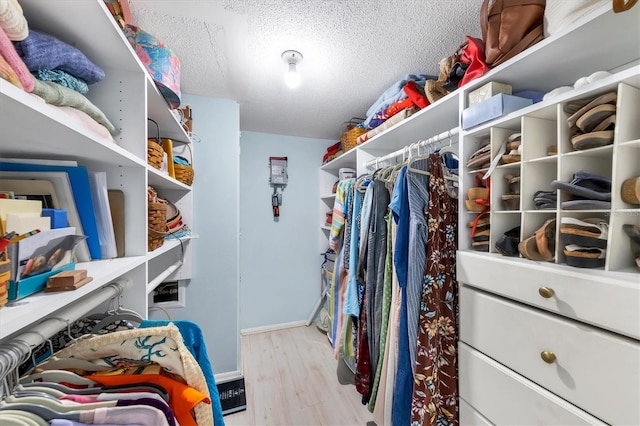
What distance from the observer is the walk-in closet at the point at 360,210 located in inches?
18.7

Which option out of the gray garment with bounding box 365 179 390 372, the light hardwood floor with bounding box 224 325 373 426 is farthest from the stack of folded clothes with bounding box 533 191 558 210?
the light hardwood floor with bounding box 224 325 373 426

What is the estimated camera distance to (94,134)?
1.72 feet

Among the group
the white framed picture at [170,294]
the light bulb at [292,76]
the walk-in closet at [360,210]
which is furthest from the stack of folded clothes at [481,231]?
the white framed picture at [170,294]

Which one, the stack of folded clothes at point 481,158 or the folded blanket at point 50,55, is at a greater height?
the folded blanket at point 50,55

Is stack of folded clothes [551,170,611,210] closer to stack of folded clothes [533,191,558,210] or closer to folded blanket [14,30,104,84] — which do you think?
stack of folded clothes [533,191,558,210]

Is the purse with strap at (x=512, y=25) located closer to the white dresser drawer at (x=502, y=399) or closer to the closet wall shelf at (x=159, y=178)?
the white dresser drawer at (x=502, y=399)

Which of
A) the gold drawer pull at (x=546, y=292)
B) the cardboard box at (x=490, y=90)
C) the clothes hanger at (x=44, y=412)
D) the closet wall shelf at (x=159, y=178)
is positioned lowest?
the clothes hanger at (x=44, y=412)

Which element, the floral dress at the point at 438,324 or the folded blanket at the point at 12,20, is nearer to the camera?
the folded blanket at the point at 12,20

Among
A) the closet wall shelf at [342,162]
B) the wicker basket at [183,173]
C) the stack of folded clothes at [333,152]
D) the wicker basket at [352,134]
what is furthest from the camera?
the stack of folded clothes at [333,152]

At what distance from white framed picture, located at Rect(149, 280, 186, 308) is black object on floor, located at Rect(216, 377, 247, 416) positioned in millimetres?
589

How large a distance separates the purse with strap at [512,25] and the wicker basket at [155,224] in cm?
136

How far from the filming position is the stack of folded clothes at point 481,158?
0.88 meters

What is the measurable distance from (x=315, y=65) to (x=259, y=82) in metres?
0.38

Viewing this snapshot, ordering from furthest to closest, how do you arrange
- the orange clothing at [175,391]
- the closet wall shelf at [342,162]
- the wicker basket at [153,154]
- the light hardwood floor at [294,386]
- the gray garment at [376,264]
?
the closet wall shelf at [342,162], the light hardwood floor at [294,386], the gray garment at [376,264], the wicker basket at [153,154], the orange clothing at [175,391]
